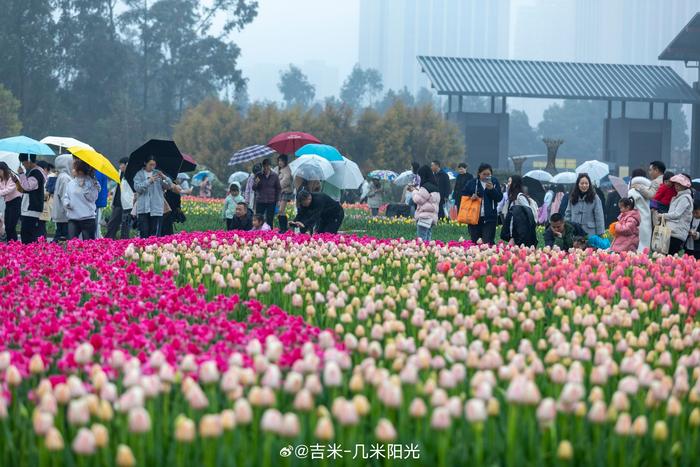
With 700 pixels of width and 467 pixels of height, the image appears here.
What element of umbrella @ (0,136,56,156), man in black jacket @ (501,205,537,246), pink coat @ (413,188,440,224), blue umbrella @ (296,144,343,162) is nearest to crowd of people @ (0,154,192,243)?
umbrella @ (0,136,56,156)

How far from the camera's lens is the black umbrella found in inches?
618

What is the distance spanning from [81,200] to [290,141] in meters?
10.5

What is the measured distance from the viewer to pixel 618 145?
54344mm

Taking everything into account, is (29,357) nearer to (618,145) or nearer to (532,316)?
(532,316)

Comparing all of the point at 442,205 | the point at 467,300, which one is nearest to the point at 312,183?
the point at 442,205

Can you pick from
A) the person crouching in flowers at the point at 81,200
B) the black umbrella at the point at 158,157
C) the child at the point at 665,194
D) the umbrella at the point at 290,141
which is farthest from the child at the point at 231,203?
the child at the point at 665,194

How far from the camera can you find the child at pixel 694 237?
12344 millimetres

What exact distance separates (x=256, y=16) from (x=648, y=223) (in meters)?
62.7

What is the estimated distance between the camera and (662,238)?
12.4 meters

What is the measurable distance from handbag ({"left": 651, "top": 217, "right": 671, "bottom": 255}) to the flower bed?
4506 millimetres

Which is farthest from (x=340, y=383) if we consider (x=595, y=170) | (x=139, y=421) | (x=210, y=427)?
(x=595, y=170)

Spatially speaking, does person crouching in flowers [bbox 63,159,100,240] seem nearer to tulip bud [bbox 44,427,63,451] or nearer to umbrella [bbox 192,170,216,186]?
tulip bud [bbox 44,427,63,451]

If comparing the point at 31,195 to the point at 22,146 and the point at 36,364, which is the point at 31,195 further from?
the point at 36,364

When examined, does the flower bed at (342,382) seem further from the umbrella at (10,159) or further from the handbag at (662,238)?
the umbrella at (10,159)
